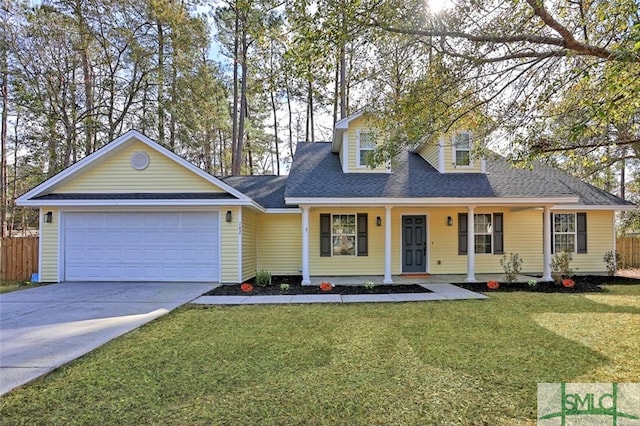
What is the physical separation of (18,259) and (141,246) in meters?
4.41

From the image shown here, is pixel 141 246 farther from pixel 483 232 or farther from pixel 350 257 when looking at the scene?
pixel 483 232

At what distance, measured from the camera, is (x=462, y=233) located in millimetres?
11648

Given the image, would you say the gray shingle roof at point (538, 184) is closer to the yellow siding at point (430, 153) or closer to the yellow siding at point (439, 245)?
the yellow siding at point (439, 245)

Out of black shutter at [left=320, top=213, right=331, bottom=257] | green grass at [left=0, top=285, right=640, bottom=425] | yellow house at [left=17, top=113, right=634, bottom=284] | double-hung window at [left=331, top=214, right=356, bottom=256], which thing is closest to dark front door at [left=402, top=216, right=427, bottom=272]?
yellow house at [left=17, top=113, right=634, bottom=284]

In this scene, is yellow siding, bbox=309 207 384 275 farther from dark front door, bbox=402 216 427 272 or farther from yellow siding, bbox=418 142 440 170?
yellow siding, bbox=418 142 440 170

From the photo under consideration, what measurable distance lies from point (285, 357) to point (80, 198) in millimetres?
8801

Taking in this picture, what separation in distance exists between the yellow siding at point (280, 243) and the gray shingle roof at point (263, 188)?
44 centimetres

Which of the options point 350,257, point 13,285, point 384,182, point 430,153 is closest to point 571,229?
point 430,153

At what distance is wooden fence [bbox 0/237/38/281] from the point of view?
1116 cm

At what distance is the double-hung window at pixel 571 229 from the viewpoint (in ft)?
39.8

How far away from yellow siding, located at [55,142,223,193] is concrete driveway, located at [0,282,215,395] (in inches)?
108

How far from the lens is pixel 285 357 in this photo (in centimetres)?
434

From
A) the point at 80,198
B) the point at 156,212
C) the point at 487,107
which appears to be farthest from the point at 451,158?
the point at 80,198

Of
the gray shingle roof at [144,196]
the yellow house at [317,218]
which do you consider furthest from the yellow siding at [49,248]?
the gray shingle roof at [144,196]
